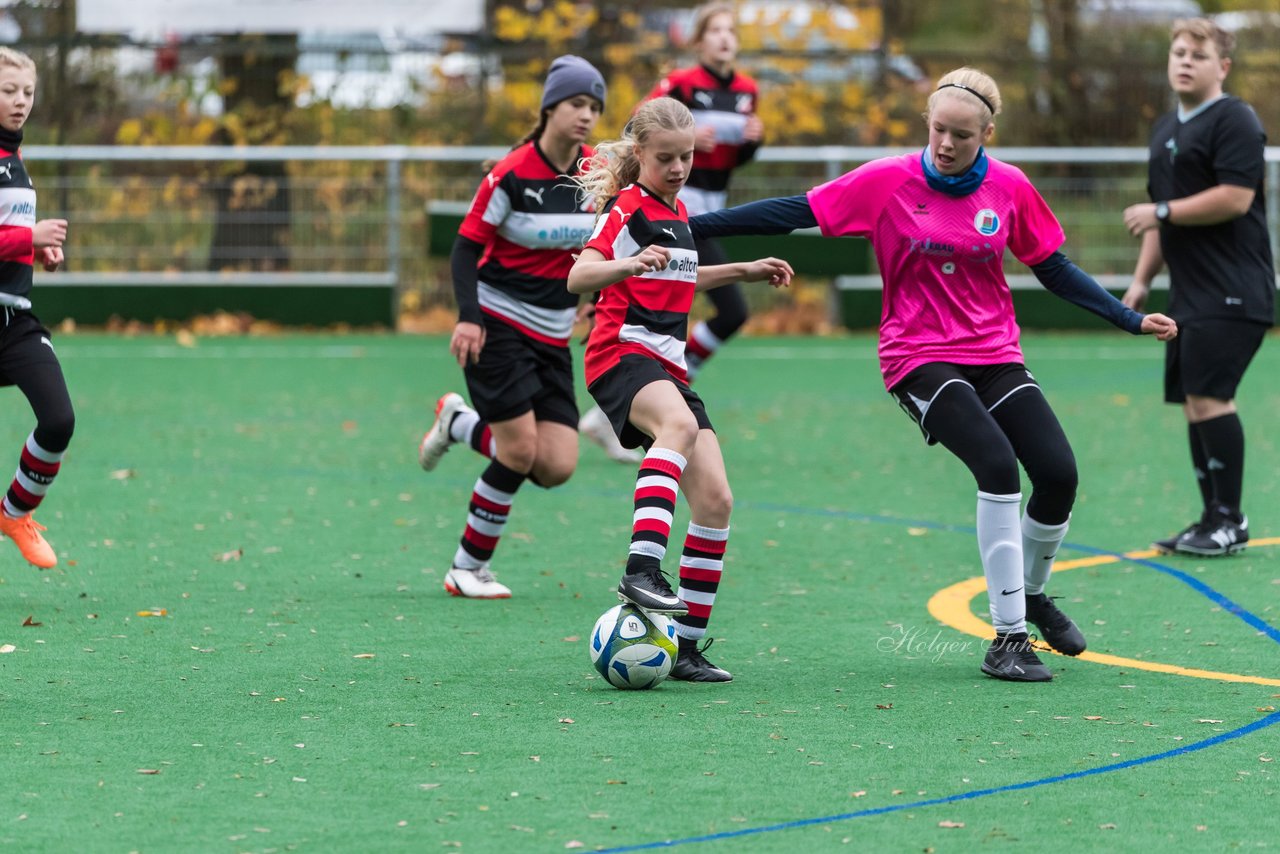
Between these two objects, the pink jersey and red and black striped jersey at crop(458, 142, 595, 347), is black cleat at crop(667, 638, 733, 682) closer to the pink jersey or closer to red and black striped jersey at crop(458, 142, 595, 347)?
the pink jersey

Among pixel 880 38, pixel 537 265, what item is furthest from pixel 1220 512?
pixel 880 38

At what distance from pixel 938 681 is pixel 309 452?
628 centimetres

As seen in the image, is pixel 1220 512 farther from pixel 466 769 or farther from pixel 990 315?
pixel 466 769

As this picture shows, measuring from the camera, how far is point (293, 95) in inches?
826

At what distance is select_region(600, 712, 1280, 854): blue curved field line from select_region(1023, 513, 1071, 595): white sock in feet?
3.41

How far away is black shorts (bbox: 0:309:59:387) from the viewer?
7.02 metres

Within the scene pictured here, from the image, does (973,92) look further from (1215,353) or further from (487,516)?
(1215,353)

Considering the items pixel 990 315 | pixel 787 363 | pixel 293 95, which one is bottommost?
pixel 787 363

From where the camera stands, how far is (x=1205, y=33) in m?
7.89

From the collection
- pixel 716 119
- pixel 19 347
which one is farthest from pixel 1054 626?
pixel 716 119

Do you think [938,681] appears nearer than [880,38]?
Yes

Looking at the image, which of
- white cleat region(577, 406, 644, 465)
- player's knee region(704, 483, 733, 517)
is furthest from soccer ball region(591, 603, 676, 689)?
white cleat region(577, 406, 644, 465)

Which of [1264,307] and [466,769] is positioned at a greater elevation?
[1264,307]

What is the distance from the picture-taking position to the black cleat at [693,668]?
580 centimetres
